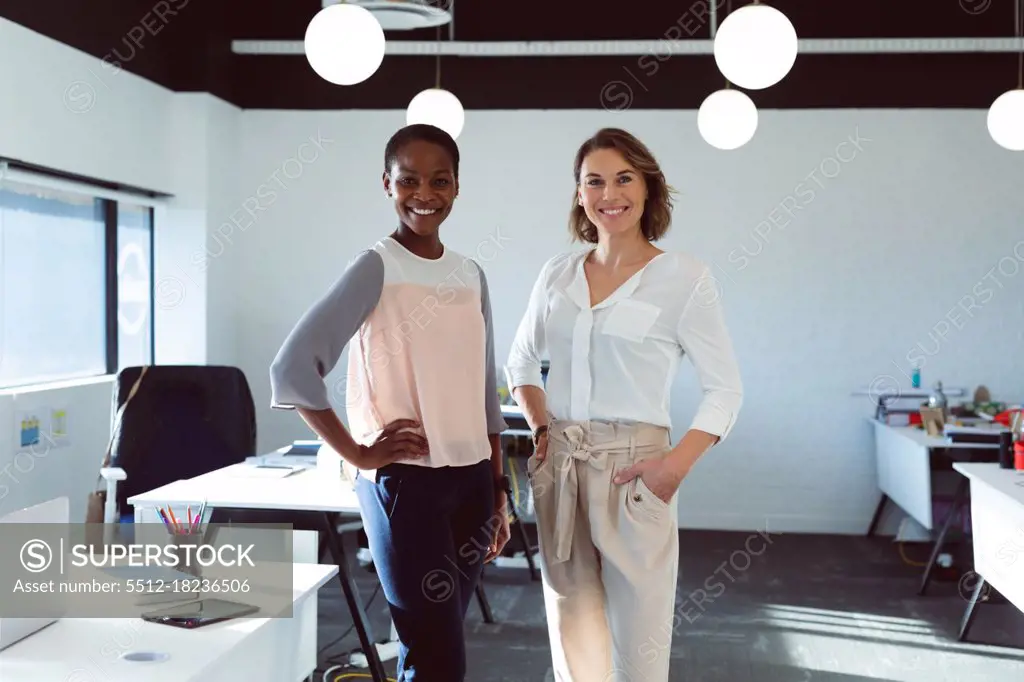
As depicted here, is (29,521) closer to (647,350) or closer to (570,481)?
(570,481)

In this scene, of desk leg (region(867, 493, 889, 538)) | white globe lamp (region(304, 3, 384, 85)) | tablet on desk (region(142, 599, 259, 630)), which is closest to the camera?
tablet on desk (region(142, 599, 259, 630))

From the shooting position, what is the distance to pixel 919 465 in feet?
17.3

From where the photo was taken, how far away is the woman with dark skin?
190 cm

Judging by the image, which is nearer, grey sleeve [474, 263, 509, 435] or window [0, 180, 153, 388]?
grey sleeve [474, 263, 509, 435]

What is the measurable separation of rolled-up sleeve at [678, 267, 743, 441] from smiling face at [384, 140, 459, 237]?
1.86ft

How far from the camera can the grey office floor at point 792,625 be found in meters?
3.92

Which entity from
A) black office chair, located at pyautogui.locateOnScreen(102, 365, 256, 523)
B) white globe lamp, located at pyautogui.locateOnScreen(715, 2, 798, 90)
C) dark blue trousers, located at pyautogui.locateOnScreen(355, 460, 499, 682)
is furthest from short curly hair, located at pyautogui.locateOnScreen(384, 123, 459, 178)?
black office chair, located at pyautogui.locateOnScreen(102, 365, 256, 523)

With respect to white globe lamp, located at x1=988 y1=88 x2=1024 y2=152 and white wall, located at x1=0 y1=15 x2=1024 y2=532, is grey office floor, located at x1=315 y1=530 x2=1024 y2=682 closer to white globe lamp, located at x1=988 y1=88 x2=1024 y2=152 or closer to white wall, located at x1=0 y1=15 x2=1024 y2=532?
white wall, located at x1=0 y1=15 x2=1024 y2=532

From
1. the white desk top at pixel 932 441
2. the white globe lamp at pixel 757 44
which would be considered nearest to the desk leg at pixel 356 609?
the white globe lamp at pixel 757 44

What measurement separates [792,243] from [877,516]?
1.65 metres

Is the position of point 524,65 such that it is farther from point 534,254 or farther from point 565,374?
point 565,374

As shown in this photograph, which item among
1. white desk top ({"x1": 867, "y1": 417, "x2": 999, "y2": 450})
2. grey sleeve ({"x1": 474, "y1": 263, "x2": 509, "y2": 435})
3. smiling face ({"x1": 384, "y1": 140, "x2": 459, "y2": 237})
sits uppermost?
smiling face ({"x1": 384, "y1": 140, "x2": 459, "y2": 237})

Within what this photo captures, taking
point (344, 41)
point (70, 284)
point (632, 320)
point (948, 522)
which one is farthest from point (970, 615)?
point (70, 284)

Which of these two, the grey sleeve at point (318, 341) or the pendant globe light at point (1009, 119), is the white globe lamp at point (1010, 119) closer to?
the pendant globe light at point (1009, 119)
